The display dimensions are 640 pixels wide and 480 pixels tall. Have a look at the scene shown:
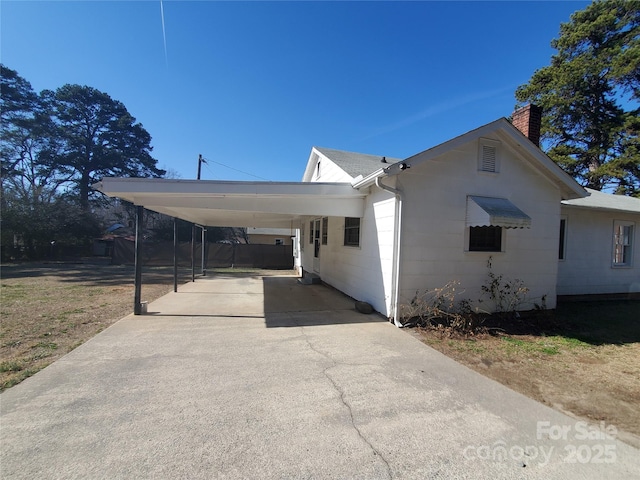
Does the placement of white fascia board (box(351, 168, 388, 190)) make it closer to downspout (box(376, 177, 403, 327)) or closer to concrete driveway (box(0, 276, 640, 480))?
downspout (box(376, 177, 403, 327))

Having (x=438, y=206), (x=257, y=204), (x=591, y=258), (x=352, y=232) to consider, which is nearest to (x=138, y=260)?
(x=257, y=204)

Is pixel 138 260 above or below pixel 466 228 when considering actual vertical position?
below

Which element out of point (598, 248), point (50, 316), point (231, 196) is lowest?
point (50, 316)

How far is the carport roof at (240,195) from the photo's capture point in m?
5.90

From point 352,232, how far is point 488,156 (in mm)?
3817

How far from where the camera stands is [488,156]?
264 inches

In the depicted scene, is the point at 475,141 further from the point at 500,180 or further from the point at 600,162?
the point at 600,162

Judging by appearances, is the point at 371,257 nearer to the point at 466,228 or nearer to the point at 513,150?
the point at 466,228

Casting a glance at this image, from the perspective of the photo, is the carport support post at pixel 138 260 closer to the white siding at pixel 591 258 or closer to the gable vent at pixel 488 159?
the gable vent at pixel 488 159

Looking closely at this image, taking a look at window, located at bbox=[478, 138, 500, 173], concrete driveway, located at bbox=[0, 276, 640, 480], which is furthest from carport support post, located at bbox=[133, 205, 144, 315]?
window, located at bbox=[478, 138, 500, 173]

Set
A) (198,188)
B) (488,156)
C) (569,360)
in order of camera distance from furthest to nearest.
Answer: (488,156), (198,188), (569,360)

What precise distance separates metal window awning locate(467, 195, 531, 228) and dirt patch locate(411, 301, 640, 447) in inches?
85.2

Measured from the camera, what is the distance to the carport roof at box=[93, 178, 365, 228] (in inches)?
232

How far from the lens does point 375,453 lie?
2.31 meters
